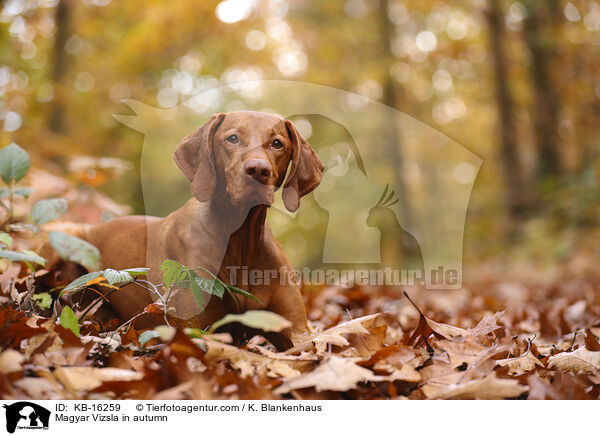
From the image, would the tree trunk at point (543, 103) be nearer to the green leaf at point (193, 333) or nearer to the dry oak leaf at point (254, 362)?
the dry oak leaf at point (254, 362)

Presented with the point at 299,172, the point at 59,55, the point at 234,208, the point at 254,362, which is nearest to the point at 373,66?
the point at 59,55

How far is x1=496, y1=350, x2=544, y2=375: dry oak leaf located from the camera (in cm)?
182

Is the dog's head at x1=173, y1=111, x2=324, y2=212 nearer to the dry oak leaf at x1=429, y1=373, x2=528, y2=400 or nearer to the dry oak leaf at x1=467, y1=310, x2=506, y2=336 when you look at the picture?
the dry oak leaf at x1=467, y1=310, x2=506, y2=336

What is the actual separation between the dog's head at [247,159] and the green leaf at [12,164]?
0.64 meters

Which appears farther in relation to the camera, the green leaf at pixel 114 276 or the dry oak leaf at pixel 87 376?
the green leaf at pixel 114 276

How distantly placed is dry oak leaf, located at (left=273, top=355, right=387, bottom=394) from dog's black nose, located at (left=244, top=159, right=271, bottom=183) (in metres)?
0.88

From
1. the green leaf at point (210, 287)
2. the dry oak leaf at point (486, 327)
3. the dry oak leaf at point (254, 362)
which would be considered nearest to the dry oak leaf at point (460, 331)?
the dry oak leaf at point (486, 327)

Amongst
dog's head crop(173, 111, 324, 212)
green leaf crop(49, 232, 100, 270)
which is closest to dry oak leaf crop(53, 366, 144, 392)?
green leaf crop(49, 232, 100, 270)

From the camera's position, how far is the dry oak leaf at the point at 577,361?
1.83 meters

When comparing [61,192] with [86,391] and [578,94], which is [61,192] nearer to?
[86,391]

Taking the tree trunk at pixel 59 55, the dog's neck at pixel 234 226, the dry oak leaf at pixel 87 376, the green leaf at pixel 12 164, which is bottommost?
the dry oak leaf at pixel 87 376

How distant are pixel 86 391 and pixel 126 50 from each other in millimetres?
11336

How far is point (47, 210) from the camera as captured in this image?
240 centimetres

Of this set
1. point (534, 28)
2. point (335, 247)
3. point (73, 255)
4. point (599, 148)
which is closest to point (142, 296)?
point (73, 255)
